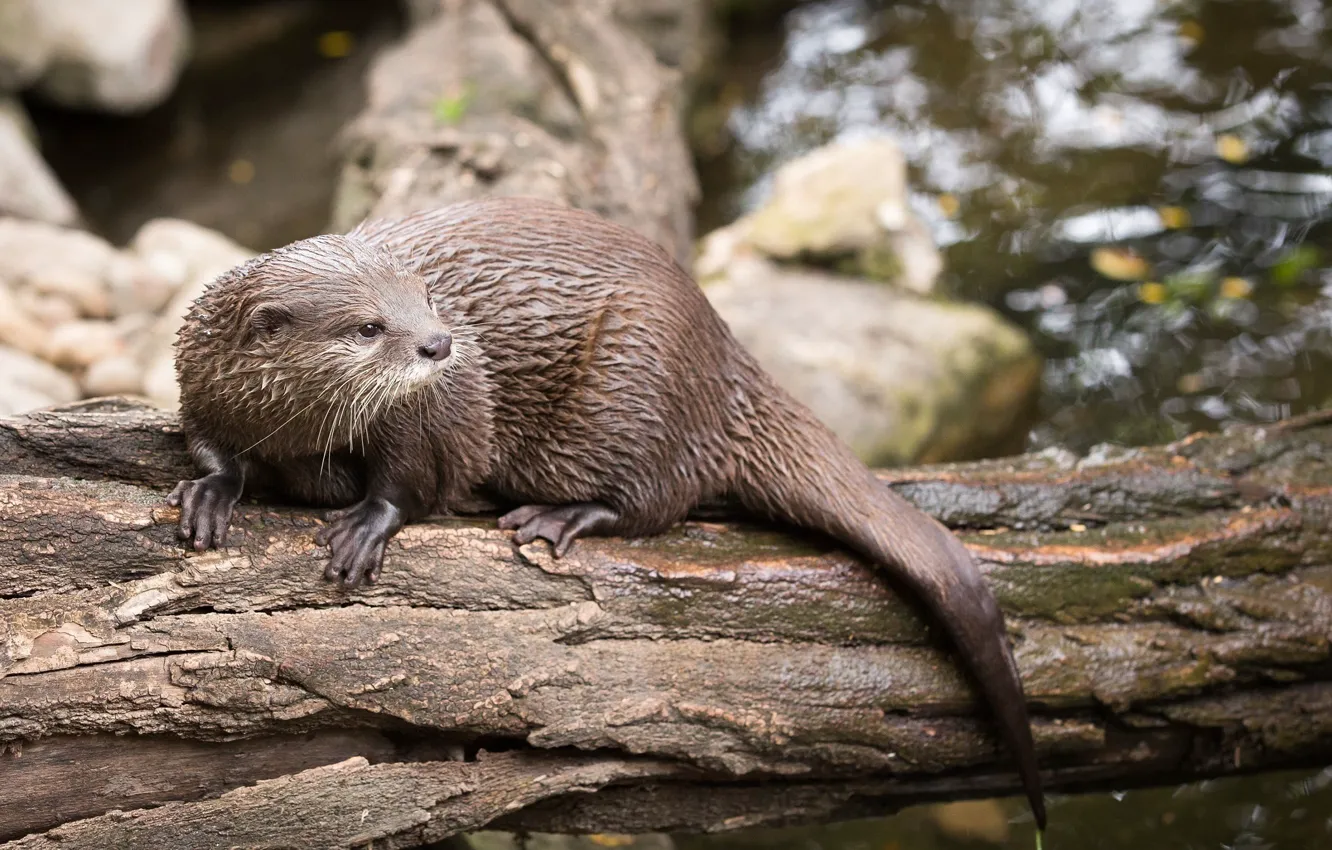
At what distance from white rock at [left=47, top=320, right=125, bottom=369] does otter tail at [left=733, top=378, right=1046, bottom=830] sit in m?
2.39

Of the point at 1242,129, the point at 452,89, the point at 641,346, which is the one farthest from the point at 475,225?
the point at 1242,129

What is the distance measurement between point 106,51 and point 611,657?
13.7 feet

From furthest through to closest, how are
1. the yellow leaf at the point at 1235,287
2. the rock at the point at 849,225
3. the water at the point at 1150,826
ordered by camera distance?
the rock at the point at 849,225 → the yellow leaf at the point at 1235,287 → the water at the point at 1150,826

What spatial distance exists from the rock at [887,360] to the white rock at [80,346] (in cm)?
196

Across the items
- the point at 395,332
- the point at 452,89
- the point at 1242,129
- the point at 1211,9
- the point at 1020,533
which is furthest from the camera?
the point at 1211,9

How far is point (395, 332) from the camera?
1.86 m

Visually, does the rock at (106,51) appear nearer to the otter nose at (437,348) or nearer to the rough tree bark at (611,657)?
the rough tree bark at (611,657)

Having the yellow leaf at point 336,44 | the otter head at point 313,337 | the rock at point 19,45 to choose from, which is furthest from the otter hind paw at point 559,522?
the yellow leaf at point 336,44

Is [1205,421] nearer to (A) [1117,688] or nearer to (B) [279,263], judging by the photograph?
(A) [1117,688]

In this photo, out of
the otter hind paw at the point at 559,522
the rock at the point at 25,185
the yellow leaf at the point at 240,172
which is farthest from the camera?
the yellow leaf at the point at 240,172

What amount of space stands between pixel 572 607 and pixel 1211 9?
5.17 meters

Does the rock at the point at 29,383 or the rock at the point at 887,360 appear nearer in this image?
the rock at the point at 29,383

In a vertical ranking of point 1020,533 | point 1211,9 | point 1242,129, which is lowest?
point 1020,533

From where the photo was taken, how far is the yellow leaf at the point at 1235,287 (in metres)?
4.35
